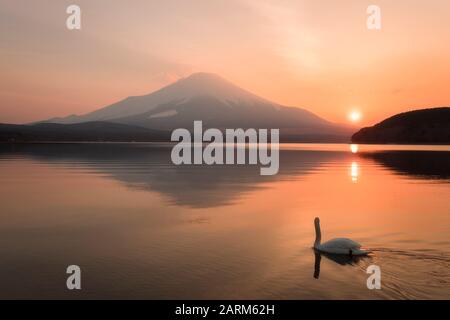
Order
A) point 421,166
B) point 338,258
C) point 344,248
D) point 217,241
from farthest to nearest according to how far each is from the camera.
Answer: point 421,166 → point 217,241 → point 344,248 → point 338,258

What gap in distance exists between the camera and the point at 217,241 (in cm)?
1809

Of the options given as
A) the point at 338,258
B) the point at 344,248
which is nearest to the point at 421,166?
the point at 344,248

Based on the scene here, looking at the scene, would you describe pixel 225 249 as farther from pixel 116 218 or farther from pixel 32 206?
pixel 32 206

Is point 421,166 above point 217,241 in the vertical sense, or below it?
above

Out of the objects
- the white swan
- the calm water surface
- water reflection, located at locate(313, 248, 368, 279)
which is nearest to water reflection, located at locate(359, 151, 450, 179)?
the calm water surface

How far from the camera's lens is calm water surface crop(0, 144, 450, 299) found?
40.7 feet

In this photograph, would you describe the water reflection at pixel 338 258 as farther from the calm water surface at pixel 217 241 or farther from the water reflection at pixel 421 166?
the water reflection at pixel 421 166

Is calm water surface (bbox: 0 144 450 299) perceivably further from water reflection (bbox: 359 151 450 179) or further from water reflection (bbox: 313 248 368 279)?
water reflection (bbox: 359 151 450 179)

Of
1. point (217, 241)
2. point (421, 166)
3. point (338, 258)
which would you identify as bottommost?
point (338, 258)

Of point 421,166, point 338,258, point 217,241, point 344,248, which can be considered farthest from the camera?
point 421,166

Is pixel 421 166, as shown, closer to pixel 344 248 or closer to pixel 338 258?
pixel 344 248

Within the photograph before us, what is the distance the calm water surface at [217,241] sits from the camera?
40.7 feet
